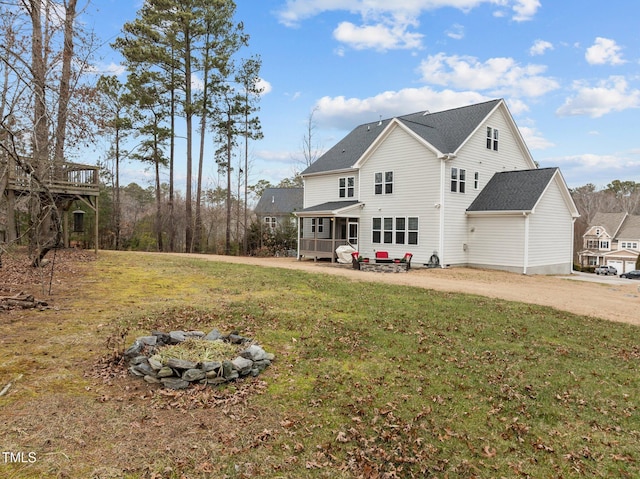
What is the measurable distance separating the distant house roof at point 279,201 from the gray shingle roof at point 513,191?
74.0 feet

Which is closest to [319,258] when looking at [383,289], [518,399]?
[383,289]

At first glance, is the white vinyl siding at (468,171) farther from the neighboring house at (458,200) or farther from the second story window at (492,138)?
the second story window at (492,138)

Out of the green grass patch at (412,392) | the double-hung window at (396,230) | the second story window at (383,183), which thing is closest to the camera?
the green grass patch at (412,392)

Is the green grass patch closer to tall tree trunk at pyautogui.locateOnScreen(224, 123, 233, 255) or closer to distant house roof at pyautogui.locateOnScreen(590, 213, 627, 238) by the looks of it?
tall tree trunk at pyautogui.locateOnScreen(224, 123, 233, 255)

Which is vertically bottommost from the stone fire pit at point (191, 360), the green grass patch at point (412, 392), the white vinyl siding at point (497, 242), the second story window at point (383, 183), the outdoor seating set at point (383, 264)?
the green grass patch at point (412, 392)

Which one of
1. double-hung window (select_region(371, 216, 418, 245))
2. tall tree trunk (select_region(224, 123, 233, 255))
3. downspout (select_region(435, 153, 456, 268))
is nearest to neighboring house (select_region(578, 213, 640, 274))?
downspout (select_region(435, 153, 456, 268))

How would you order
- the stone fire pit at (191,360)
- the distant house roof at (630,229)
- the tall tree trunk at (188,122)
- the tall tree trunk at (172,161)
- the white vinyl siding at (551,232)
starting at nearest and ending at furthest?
the stone fire pit at (191,360) < the white vinyl siding at (551,232) < the tall tree trunk at (188,122) < the tall tree trunk at (172,161) < the distant house roof at (630,229)

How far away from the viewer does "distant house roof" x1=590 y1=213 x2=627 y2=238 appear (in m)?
54.5

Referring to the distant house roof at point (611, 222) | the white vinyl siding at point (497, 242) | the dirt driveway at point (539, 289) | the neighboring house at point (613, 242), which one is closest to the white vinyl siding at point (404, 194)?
the dirt driveway at point (539, 289)

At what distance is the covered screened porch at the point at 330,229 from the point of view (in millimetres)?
20766

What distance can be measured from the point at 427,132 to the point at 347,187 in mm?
5593

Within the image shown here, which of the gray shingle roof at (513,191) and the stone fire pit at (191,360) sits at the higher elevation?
the gray shingle roof at (513,191)

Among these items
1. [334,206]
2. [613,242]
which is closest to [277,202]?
[334,206]

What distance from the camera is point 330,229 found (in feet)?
79.8
